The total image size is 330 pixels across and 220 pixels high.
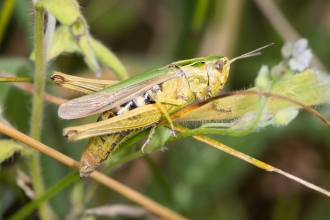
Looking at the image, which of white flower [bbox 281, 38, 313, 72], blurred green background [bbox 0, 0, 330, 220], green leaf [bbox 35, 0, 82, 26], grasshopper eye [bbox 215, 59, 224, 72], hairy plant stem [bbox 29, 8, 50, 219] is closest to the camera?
white flower [bbox 281, 38, 313, 72]

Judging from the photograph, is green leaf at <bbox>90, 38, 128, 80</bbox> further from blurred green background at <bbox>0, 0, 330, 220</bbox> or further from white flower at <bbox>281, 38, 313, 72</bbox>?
white flower at <bbox>281, 38, 313, 72</bbox>

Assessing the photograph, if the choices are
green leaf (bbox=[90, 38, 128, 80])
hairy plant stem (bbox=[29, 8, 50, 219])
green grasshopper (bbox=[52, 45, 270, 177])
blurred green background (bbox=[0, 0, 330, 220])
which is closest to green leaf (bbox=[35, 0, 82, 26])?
hairy plant stem (bbox=[29, 8, 50, 219])

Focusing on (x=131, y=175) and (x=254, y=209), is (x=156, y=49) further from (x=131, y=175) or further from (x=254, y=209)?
(x=254, y=209)

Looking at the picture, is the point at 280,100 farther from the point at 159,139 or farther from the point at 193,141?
the point at 193,141

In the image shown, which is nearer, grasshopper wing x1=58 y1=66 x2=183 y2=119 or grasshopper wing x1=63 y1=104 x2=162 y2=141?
grasshopper wing x1=63 y1=104 x2=162 y2=141

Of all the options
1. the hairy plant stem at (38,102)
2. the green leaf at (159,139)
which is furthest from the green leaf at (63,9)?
the green leaf at (159,139)
